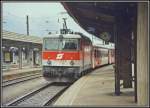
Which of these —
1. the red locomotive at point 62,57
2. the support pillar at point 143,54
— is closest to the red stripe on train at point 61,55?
the red locomotive at point 62,57

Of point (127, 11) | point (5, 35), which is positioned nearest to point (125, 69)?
point (127, 11)

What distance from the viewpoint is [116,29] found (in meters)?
15.4

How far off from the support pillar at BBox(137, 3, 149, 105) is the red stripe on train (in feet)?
37.7

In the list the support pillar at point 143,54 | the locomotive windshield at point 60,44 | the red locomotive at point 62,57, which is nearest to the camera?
the support pillar at point 143,54

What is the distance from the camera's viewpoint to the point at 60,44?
23672 millimetres

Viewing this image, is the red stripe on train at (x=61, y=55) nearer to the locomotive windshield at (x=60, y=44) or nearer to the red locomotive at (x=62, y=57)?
the red locomotive at (x=62, y=57)

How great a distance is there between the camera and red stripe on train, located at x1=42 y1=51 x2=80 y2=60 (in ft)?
76.4

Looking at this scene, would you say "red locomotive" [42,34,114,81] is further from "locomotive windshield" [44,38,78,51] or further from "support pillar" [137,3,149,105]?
"support pillar" [137,3,149,105]

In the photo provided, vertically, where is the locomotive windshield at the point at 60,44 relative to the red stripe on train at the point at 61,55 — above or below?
above

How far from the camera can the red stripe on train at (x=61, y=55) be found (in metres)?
23.3

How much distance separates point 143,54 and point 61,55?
12.2 m

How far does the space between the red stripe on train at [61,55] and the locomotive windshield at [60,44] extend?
0.26 metres

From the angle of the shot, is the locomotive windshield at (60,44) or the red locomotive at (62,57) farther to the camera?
the locomotive windshield at (60,44)

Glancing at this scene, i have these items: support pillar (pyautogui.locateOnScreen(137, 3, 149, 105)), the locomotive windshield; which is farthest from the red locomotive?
support pillar (pyautogui.locateOnScreen(137, 3, 149, 105))
